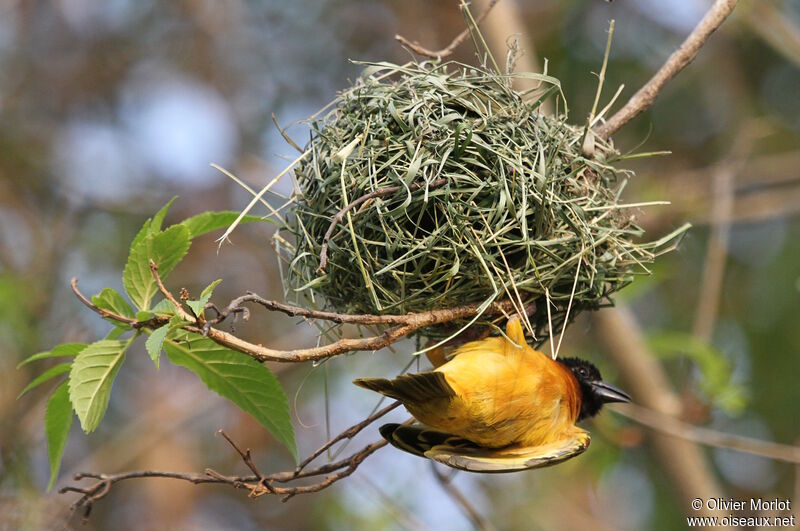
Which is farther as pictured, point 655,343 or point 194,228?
point 655,343

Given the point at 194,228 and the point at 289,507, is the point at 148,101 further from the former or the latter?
the point at 194,228

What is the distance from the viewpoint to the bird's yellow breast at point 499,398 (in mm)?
2465

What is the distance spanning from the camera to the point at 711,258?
196 inches

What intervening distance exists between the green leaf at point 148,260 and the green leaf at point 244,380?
0.57ft

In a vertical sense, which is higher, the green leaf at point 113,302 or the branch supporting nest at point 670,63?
the branch supporting nest at point 670,63

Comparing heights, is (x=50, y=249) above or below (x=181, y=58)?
below

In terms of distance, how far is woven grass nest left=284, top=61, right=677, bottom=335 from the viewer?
234 centimetres

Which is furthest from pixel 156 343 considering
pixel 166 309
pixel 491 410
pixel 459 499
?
pixel 459 499

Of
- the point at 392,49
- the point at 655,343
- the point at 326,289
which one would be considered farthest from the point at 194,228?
the point at 392,49

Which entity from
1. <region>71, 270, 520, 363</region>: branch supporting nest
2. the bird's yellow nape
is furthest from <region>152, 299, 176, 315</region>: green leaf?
the bird's yellow nape

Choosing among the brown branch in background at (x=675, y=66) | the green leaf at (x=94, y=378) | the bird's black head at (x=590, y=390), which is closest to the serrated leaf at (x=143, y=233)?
the green leaf at (x=94, y=378)

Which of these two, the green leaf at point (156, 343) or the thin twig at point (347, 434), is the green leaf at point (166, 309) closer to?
the green leaf at point (156, 343)

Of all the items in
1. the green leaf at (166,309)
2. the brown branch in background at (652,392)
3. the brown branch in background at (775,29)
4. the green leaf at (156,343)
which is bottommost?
the brown branch in background at (652,392)

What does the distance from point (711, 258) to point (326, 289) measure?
3.19 metres
